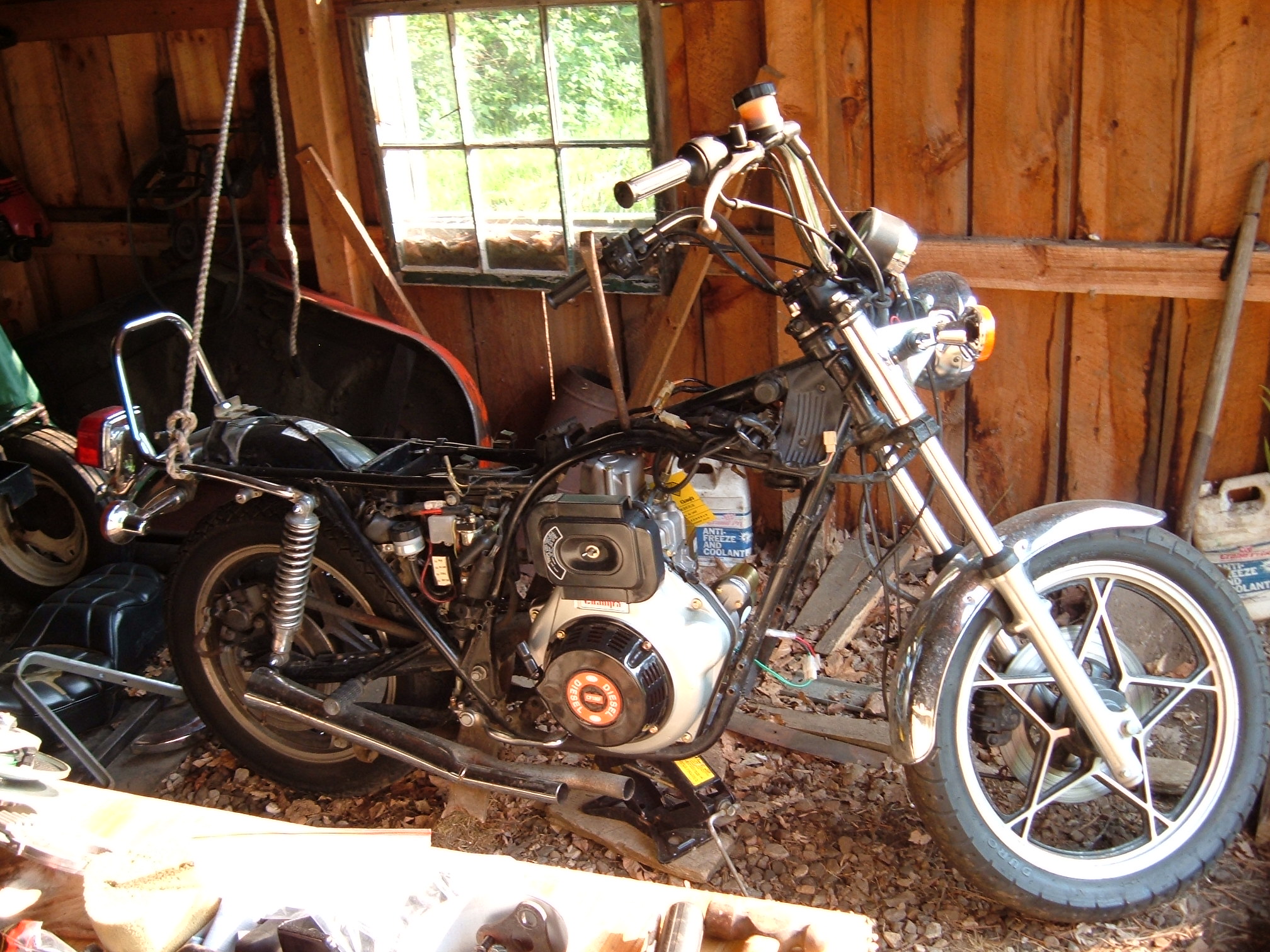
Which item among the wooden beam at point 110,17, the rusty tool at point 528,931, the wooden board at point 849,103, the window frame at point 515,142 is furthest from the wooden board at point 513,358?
the rusty tool at point 528,931

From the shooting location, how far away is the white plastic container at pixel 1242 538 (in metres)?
3.04

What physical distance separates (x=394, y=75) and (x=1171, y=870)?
3194 mm

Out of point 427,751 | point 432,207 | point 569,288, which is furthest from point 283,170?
point 427,751

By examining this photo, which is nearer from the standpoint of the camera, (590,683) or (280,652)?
(590,683)

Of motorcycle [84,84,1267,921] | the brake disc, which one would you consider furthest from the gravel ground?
the brake disc

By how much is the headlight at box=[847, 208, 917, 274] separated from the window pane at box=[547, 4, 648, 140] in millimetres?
1516

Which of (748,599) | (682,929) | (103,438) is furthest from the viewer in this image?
(103,438)

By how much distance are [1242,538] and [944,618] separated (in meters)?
1.38

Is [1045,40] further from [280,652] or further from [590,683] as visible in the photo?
[280,652]

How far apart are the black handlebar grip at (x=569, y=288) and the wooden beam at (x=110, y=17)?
2374mm

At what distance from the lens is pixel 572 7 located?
11.3ft

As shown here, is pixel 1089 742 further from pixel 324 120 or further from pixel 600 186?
pixel 324 120

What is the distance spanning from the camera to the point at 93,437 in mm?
2596

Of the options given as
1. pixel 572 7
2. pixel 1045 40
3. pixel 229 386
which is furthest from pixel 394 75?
pixel 1045 40
